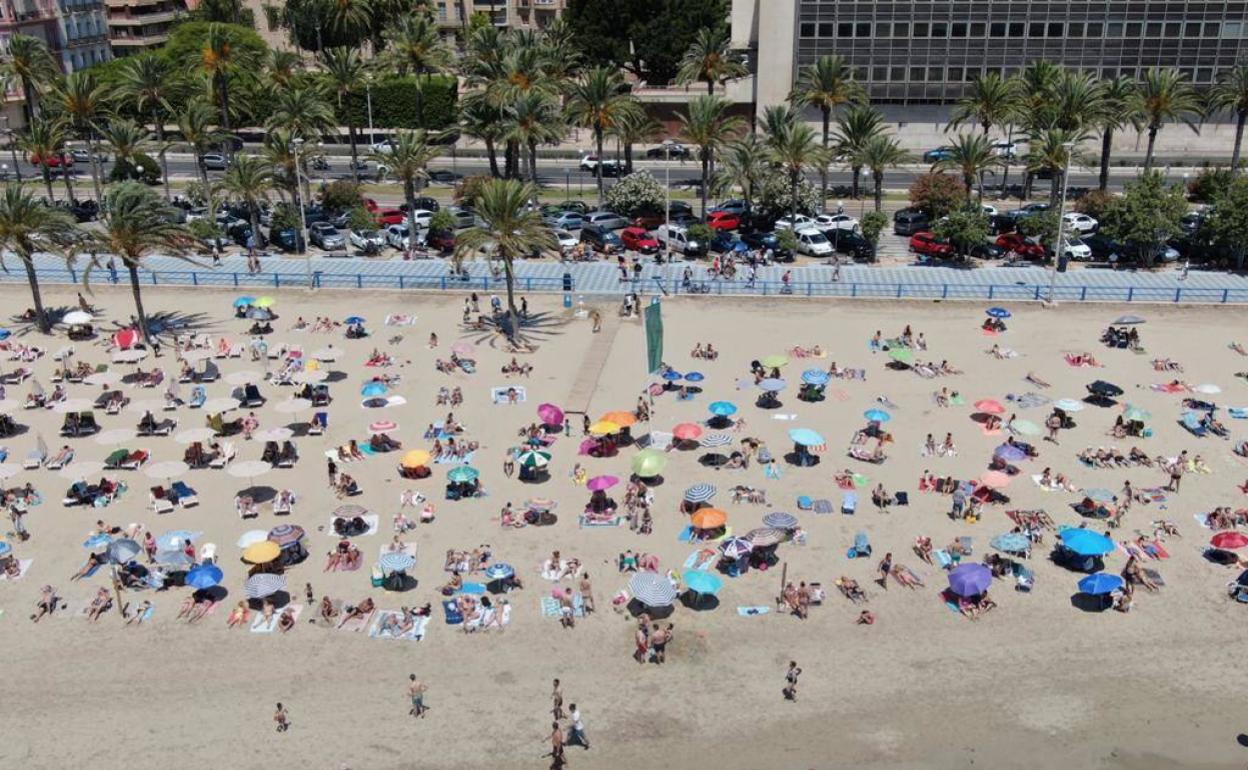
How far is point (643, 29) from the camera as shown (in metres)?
98.9

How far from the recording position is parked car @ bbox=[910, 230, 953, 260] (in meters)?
63.5

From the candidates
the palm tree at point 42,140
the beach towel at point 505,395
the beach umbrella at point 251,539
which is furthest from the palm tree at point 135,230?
the beach umbrella at point 251,539

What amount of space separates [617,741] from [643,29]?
8377cm

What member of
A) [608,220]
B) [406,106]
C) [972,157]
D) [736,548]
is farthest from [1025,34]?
[736,548]

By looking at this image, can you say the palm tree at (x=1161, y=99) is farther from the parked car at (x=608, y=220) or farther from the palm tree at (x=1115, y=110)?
the parked car at (x=608, y=220)

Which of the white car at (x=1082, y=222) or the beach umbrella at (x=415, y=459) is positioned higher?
the white car at (x=1082, y=222)

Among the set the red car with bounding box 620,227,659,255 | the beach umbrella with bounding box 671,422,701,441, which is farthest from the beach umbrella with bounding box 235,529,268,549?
the red car with bounding box 620,227,659,255

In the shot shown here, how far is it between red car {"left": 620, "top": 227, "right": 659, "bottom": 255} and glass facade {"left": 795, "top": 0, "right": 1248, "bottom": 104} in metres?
29.8

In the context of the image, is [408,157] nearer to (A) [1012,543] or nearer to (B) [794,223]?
(B) [794,223]

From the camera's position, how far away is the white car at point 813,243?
Result: 2537 inches

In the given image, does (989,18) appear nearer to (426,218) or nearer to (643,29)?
(643,29)

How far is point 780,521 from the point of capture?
32.8 m

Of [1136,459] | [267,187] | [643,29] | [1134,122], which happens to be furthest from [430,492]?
[643,29]

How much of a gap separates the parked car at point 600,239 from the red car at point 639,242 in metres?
0.54
